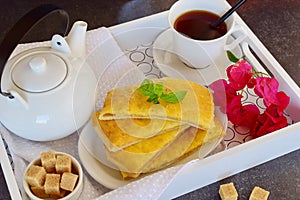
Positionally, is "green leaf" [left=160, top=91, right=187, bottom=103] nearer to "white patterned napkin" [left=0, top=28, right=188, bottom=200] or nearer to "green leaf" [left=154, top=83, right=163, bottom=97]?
"green leaf" [left=154, top=83, right=163, bottom=97]

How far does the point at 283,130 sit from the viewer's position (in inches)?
31.2

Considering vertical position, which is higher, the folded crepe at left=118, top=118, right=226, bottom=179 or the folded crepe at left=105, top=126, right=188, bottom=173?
the folded crepe at left=105, top=126, right=188, bottom=173

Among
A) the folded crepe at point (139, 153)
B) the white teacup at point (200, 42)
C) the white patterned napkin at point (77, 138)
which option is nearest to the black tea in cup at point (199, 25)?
the white teacup at point (200, 42)

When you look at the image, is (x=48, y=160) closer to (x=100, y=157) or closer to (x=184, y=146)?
(x=100, y=157)

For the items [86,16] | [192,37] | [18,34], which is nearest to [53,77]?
[18,34]

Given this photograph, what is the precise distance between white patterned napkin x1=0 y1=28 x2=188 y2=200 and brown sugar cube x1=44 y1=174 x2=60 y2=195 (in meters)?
0.05

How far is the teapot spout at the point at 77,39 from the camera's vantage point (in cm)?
81

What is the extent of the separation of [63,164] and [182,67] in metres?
0.30

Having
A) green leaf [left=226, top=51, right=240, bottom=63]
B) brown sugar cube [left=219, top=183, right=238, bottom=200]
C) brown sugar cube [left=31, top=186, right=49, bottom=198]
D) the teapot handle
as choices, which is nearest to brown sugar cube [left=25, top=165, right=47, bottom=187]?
brown sugar cube [left=31, top=186, right=49, bottom=198]

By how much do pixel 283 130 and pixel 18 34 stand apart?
42cm

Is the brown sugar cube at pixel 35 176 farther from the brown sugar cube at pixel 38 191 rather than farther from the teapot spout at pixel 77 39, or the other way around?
the teapot spout at pixel 77 39

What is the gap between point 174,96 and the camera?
791 mm

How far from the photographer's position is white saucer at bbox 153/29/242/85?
0.91m

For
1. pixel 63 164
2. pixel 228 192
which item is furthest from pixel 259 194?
pixel 63 164
